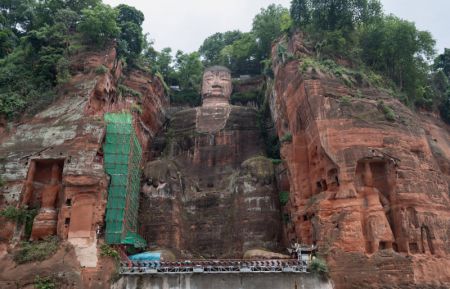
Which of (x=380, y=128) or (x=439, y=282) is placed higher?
(x=380, y=128)

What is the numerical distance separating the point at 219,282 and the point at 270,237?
244 inches

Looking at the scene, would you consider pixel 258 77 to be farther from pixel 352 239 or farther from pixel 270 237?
pixel 352 239

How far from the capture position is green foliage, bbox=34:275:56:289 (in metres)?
19.2

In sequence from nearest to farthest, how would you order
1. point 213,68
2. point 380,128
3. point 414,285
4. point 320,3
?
point 414,285
point 380,128
point 320,3
point 213,68

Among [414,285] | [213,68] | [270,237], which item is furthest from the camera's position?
[213,68]

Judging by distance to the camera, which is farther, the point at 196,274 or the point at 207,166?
the point at 207,166

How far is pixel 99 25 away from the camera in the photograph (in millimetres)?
28406

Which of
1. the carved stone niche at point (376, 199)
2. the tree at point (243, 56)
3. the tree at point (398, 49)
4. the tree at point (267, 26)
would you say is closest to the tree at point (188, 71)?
the tree at point (243, 56)

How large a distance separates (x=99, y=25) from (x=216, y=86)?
14.1 m

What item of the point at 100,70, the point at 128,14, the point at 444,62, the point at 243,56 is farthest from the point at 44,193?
the point at 444,62

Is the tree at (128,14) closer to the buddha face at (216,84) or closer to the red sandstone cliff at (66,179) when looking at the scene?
the red sandstone cliff at (66,179)

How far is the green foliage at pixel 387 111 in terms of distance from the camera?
23.7 metres

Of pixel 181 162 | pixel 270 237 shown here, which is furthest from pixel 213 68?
pixel 270 237

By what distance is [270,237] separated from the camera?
83.7ft
